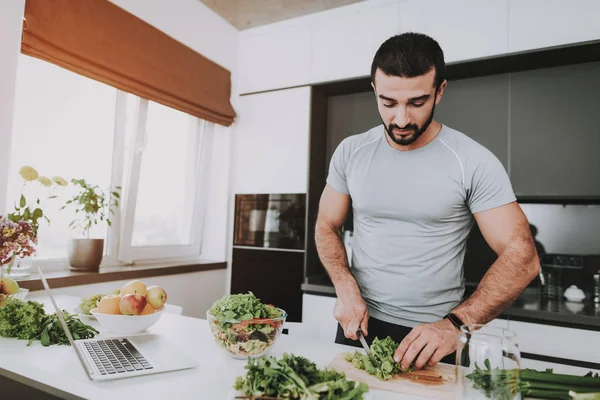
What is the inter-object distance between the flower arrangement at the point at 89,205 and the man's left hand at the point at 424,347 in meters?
1.83

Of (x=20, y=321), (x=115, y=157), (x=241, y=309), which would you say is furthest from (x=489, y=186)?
(x=115, y=157)

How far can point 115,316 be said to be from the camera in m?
1.17

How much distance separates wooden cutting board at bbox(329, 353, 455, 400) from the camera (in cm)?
90

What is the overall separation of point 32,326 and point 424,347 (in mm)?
1041

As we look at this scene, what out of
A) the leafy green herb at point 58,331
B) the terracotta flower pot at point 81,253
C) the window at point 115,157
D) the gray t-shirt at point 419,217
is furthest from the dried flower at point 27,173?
the gray t-shirt at point 419,217

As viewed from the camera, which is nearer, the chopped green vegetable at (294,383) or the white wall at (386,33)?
the chopped green vegetable at (294,383)

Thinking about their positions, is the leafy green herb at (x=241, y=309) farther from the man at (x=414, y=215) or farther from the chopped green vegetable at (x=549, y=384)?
the chopped green vegetable at (x=549, y=384)

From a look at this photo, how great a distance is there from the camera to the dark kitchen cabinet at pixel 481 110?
2.50m

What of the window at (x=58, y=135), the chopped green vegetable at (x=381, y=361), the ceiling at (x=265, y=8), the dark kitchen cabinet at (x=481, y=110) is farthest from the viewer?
the ceiling at (x=265, y=8)

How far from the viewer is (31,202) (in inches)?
84.4

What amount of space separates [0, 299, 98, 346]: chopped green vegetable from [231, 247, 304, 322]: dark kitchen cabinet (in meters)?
1.79

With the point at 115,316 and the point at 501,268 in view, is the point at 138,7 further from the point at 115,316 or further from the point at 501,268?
the point at 501,268

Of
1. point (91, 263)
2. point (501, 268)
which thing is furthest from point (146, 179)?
point (501, 268)

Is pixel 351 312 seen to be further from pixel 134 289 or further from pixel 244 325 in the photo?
pixel 134 289
